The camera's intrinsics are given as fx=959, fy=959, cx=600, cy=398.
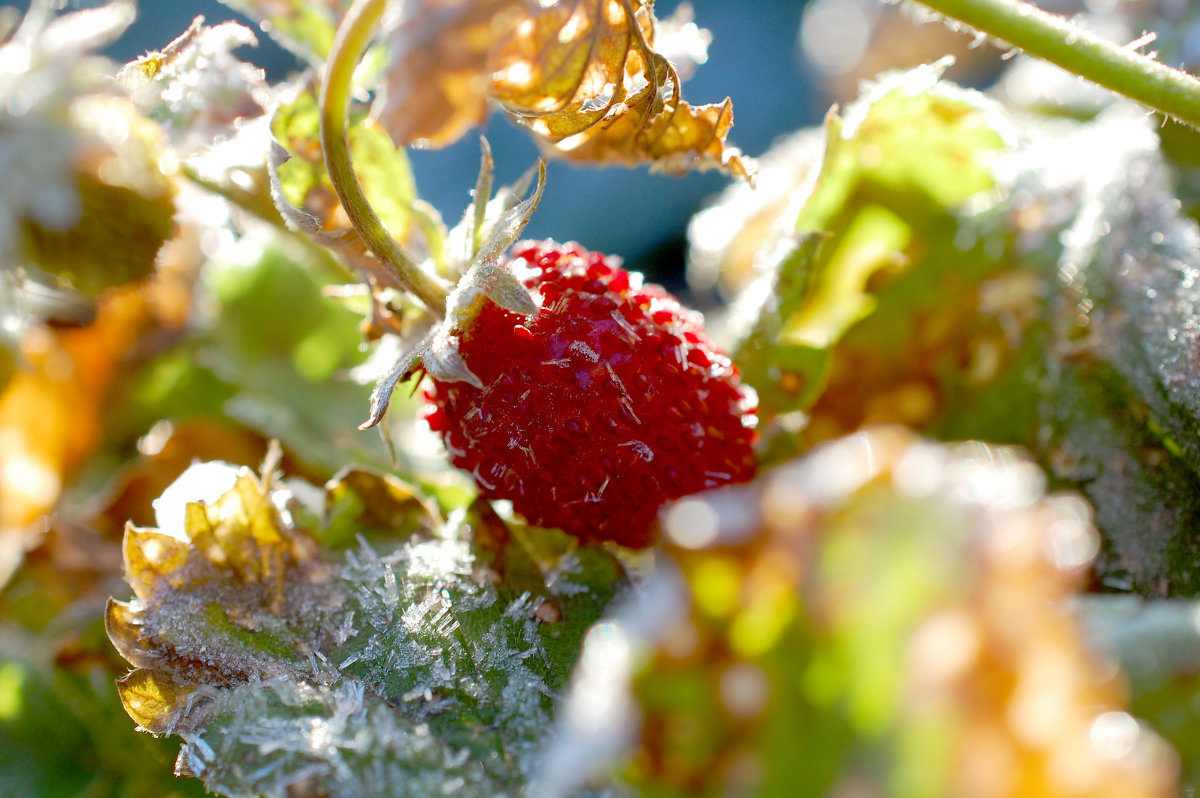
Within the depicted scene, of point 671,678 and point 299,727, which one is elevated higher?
point 671,678

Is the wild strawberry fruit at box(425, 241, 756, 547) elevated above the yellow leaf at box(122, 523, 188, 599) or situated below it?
above

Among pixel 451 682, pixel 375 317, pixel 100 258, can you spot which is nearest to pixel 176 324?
pixel 100 258

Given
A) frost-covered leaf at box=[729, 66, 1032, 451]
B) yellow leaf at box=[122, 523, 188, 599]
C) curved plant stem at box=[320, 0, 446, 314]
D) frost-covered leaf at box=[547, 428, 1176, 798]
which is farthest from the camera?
frost-covered leaf at box=[729, 66, 1032, 451]

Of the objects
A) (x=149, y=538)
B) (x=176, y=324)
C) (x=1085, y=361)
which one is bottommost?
(x=176, y=324)

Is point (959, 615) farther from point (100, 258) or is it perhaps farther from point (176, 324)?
point (176, 324)

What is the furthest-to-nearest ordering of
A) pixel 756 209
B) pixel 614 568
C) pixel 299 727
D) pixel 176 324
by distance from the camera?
pixel 176 324
pixel 756 209
pixel 614 568
pixel 299 727

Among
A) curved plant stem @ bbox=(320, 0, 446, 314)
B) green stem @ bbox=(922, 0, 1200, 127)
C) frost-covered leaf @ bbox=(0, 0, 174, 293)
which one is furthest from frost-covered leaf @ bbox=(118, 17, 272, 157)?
green stem @ bbox=(922, 0, 1200, 127)

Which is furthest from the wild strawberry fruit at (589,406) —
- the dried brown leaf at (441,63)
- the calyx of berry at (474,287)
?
the dried brown leaf at (441,63)

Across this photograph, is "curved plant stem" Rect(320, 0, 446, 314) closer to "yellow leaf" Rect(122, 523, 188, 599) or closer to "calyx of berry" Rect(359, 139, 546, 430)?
"calyx of berry" Rect(359, 139, 546, 430)
